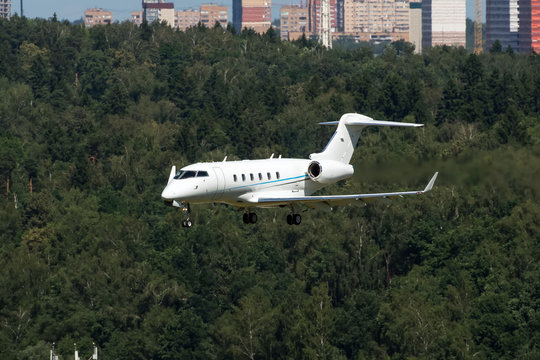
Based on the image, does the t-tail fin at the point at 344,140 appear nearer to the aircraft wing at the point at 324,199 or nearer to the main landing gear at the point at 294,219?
the main landing gear at the point at 294,219

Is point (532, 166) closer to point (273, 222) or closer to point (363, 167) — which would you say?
point (363, 167)

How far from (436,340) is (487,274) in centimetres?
2152

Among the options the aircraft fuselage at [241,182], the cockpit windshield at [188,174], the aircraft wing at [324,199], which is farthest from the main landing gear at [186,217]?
the aircraft wing at [324,199]

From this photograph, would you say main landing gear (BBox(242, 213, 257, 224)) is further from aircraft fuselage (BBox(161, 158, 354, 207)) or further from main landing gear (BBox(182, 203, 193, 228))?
main landing gear (BBox(182, 203, 193, 228))

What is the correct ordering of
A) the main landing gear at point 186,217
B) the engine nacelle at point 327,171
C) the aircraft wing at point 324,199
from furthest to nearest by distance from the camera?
the engine nacelle at point 327,171 < the aircraft wing at point 324,199 < the main landing gear at point 186,217

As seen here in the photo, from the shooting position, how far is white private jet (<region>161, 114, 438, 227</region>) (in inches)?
2643

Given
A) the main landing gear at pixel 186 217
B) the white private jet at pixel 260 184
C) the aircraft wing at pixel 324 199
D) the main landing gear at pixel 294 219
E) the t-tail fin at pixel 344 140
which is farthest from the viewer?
the t-tail fin at pixel 344 140

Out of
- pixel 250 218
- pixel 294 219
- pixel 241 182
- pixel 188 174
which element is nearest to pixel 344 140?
pixel 294 219

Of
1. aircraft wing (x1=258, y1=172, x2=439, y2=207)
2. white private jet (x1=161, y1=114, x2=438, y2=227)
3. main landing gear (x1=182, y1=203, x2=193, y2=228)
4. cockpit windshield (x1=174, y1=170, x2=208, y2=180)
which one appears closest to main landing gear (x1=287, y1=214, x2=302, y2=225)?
white private jet (x1=161, y1=114, x2=438, y2=227)

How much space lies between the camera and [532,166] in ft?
308

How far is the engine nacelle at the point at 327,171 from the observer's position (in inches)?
2886

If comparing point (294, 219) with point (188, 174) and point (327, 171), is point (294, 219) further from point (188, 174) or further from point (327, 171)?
point (188, 174)

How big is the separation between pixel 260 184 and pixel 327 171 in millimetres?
4679

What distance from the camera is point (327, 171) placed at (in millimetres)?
73750
